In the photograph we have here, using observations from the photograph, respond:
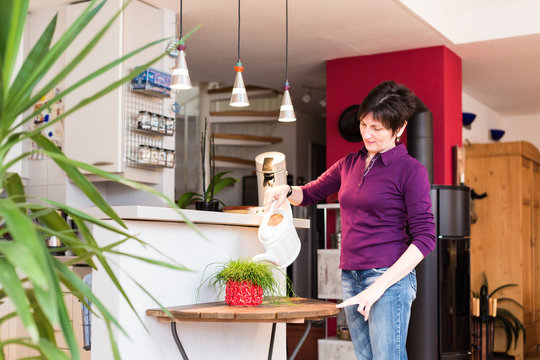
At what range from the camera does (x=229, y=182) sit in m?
5.14

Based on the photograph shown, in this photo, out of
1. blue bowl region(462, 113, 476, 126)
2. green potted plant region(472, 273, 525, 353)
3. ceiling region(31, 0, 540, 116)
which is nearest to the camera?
ceiling region(31, 0, 540, 116)

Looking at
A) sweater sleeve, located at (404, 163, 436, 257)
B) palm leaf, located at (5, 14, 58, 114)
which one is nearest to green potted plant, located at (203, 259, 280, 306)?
sweater sleeve, located at (404, 163, 436, 257)

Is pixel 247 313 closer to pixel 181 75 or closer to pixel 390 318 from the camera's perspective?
pixel 390 318

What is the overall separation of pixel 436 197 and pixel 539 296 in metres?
3.71

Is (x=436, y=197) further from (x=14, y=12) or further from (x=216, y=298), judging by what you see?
(x=14, y=12)

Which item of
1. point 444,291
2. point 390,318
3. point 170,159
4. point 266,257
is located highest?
point 170,159

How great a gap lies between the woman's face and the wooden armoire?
4536 mm

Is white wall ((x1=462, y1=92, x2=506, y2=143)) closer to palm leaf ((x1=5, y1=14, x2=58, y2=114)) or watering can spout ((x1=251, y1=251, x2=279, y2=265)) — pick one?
watering can spout ((x1=251, y1=251, x2=279, y2=265))

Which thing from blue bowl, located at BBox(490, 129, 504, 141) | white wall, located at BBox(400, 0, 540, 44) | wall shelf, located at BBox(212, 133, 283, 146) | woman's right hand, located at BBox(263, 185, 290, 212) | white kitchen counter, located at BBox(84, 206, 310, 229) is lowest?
white kitchen counter, located at BBox(84, 206, 310, 229)

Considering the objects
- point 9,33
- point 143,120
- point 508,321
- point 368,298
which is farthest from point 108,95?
point 508,321

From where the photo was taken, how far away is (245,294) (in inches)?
90.1

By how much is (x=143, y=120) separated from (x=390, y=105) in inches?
95.8

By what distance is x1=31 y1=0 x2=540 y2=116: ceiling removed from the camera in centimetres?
448

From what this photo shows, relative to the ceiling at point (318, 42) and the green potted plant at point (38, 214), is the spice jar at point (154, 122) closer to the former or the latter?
the ceiling at point (318, 42)
